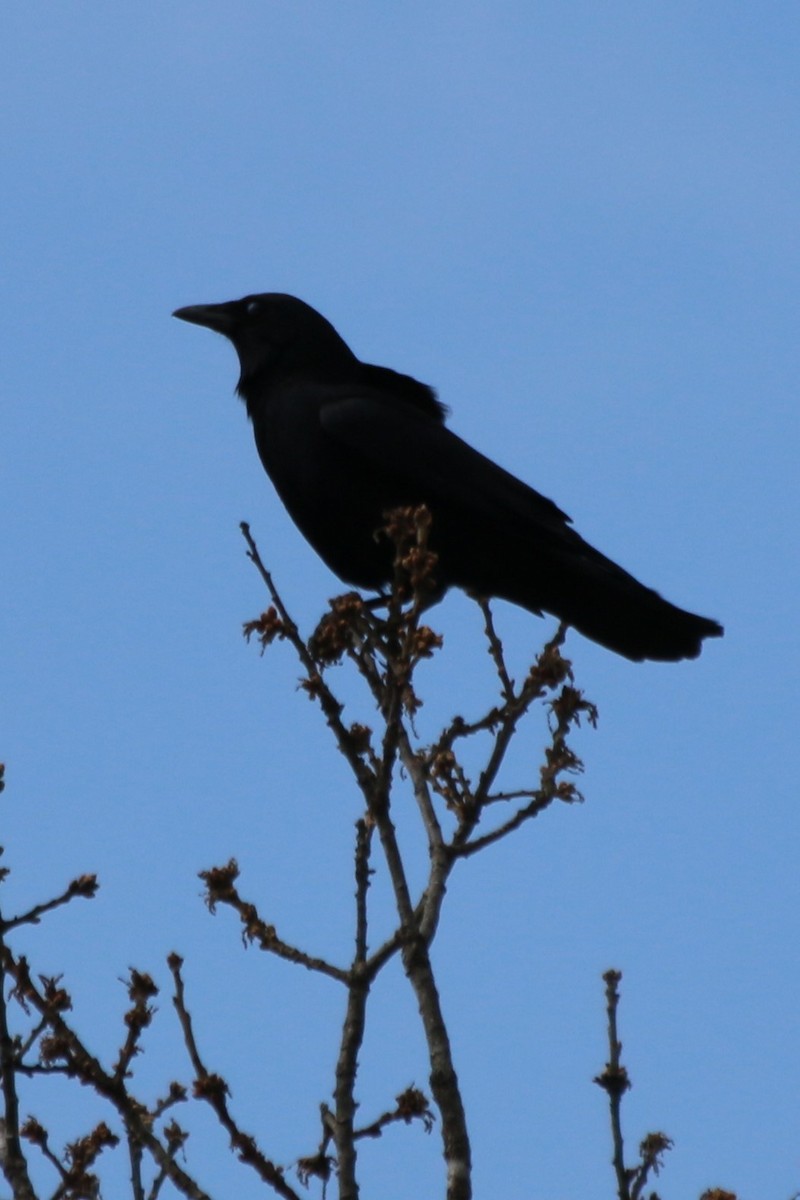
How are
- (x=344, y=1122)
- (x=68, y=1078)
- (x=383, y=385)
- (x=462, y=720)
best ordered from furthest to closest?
(x=383, y=385)
(x=462, y=720)
(x=68, y=1078)
(x=344, y=1122)

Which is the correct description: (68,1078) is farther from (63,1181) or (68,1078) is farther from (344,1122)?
(344,1122)

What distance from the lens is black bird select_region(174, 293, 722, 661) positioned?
6285 millimetres

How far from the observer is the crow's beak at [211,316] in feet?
25.7

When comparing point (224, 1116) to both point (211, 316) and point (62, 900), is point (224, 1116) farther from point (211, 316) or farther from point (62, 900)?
point (211, 316)

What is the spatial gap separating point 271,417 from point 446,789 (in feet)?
11.2

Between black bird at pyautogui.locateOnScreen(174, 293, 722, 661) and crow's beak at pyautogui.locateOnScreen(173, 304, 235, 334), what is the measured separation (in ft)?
3.49

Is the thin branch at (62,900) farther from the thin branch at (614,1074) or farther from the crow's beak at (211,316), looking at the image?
the crow's beak at (211,316)

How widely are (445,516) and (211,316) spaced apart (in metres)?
1.98

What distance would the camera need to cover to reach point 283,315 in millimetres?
7633

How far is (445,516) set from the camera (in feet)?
21.6

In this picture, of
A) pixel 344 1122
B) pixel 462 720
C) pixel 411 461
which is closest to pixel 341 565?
pixel 411 461

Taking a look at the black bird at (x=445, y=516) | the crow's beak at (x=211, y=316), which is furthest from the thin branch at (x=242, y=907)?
the crow's beak at (x=211, y=316)

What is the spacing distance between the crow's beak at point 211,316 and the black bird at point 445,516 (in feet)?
3.49

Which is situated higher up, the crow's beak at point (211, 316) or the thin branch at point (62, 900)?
the crow's beak at point (211, 316)
